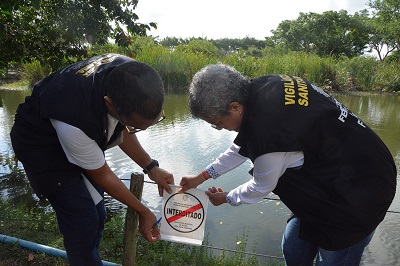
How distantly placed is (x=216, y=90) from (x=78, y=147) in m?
0.66

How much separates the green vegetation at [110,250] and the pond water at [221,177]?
35cm

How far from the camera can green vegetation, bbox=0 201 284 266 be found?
2756 mm

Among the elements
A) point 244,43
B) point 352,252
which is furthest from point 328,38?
point 352,252

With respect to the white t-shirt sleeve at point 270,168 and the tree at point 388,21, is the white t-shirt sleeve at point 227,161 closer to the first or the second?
the white t-shirt sleeve at point 270,168

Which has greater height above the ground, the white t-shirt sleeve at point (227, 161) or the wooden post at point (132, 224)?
the white t-shirt sleeve at point (227, 161)

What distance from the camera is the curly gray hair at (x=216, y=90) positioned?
153cm

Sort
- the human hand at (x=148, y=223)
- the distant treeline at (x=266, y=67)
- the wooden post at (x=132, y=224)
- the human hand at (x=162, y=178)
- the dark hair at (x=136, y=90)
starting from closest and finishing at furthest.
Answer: the dark hair at (x=136, y=90) → the human hand at (x=148, y=223) → the human hand at (x=162, y=178) → the wooden post at (x=132, y=224) → the distant treeline at (x=266, y=67)

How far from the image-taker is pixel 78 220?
72.1 inches

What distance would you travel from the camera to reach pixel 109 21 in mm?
4469

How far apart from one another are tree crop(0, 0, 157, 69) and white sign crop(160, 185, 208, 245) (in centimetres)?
273

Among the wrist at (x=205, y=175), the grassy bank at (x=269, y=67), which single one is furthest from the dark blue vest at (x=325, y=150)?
the grassy bank at (x=269, y=67)

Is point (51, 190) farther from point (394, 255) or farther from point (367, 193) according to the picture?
point (394, 255)

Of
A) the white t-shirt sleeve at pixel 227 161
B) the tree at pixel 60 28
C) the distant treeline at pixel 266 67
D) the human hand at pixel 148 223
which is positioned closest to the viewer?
the human hand at pixel 148 223

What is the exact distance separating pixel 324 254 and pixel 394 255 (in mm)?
2420
